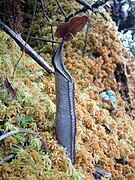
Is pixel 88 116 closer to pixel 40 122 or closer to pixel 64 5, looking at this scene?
pixel 40 122

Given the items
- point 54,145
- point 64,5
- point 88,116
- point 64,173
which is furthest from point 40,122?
point 64,5

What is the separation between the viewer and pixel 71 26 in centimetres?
110

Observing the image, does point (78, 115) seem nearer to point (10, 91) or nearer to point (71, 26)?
point (10, 91)

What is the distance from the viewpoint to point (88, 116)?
1496 mm

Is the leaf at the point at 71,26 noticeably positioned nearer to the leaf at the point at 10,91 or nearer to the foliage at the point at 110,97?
the leaf at the point at 10,91

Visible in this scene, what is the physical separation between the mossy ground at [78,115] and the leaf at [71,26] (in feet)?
1.11

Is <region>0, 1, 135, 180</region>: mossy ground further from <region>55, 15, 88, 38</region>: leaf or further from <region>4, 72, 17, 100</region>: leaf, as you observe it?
<region>55, 15, 88, 38</region>: leaf

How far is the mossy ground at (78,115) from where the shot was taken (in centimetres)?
99

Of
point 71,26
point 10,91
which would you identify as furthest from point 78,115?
point 71,26

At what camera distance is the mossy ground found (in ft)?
3.24

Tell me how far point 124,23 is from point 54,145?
2.47 m

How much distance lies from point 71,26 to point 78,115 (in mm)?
525

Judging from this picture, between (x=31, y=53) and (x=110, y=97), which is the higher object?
(x=31, y=53)

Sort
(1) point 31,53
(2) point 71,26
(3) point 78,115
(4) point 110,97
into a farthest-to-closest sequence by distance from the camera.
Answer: (4) point 110,97 → (1) point 31,53 → (3) point 78,115 → (2) point 71,26
